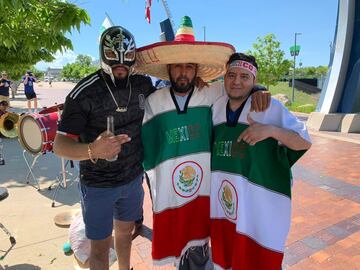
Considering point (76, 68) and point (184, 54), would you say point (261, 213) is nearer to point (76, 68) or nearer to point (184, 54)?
point (184, 54)

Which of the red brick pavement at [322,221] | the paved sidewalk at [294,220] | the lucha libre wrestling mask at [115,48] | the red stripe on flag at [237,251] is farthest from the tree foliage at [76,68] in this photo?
the red stripe on flag at [237,251]

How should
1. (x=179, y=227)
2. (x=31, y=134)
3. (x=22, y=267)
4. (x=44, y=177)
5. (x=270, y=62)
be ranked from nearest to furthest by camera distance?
(x=179, y=227)
(x=22, y=267)
(x=31, y=134)
(x=44, y=177)
(x=270, y=62)

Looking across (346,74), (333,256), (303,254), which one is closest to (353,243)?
(333,256)

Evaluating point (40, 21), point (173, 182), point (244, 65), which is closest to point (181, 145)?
point (173, 182)

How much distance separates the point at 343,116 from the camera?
37.7ft

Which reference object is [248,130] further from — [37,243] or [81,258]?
[37,243]

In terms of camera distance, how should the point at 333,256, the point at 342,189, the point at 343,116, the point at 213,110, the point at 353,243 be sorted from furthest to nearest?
the point at 343,116, the point at 342,189, the point at 353,243, the point at 333,256, the point at 213,110

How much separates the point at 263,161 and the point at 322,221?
2578mm

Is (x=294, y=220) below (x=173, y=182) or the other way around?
below

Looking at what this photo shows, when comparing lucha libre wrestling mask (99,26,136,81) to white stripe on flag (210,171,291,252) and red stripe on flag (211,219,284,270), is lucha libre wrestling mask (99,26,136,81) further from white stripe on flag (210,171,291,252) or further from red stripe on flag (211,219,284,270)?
red stripe on flag (211,219,284,270)

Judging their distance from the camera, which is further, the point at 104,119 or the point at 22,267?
the point at 22,267

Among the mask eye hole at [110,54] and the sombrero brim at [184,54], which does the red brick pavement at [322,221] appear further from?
the mask eye hole at [110,54]

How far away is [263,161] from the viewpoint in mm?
2088

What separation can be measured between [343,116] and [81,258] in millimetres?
11024
